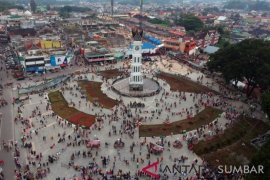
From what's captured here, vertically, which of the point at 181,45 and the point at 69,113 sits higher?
the point at 181,45

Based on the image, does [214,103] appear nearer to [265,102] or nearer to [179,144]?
[265,102]

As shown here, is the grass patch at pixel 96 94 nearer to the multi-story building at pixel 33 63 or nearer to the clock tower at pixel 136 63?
the clock tower at pixel 136 63

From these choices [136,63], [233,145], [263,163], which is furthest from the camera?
[136,63]

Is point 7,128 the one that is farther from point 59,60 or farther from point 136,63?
point 59,60

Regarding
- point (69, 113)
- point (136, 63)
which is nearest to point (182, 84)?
point (136, 63)

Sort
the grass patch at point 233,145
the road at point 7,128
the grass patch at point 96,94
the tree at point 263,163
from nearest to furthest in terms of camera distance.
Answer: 1. the tree at point 263,163
2. the road at point 7,128
3. the grass patch at point 233,145
4. the grass patch at point 96,94

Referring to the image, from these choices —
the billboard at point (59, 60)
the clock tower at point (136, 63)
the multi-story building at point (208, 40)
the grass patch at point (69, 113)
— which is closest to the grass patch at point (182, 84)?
the clock tower at point (136, 63)

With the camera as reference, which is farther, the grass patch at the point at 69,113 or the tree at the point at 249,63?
the tree at the point at 249,63

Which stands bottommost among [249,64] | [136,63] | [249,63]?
[136,63]
